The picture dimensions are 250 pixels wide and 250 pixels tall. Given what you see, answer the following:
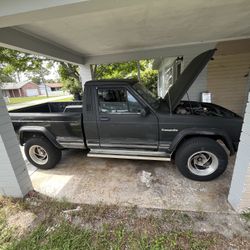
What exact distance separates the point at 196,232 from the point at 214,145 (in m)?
1.35

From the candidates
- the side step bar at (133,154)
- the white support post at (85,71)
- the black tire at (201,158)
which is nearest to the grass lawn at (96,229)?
the black tire at (201,158)

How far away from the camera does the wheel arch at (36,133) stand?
314 centimetres

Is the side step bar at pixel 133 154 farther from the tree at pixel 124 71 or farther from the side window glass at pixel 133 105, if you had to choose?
the tree at pixel 124 71

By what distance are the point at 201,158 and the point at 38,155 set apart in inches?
133

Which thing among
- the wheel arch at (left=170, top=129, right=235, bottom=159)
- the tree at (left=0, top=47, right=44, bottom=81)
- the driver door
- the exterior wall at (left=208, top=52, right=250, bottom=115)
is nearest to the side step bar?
the driver door

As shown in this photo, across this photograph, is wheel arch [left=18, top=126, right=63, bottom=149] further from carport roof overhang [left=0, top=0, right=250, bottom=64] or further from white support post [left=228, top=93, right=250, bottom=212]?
white support post [left=228, top=93, right=250, bottom=212]

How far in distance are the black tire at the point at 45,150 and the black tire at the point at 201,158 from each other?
250 centimetres

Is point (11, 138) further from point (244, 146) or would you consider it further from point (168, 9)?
point (168, 9)

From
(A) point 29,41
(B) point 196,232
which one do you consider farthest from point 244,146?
(A) point 29,41

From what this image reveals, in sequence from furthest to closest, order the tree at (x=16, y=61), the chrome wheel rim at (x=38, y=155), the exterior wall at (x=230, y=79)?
the tree at (x=16, y=61) < the exterior wall at (x=230, y=79) < the chrome wheel rim at (x=38, y=155)

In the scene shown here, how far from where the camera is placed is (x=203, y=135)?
2668 mm

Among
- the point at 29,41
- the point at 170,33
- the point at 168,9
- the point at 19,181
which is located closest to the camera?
the point at 19,181

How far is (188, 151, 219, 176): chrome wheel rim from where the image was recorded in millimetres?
2721

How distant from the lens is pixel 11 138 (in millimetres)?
2342
